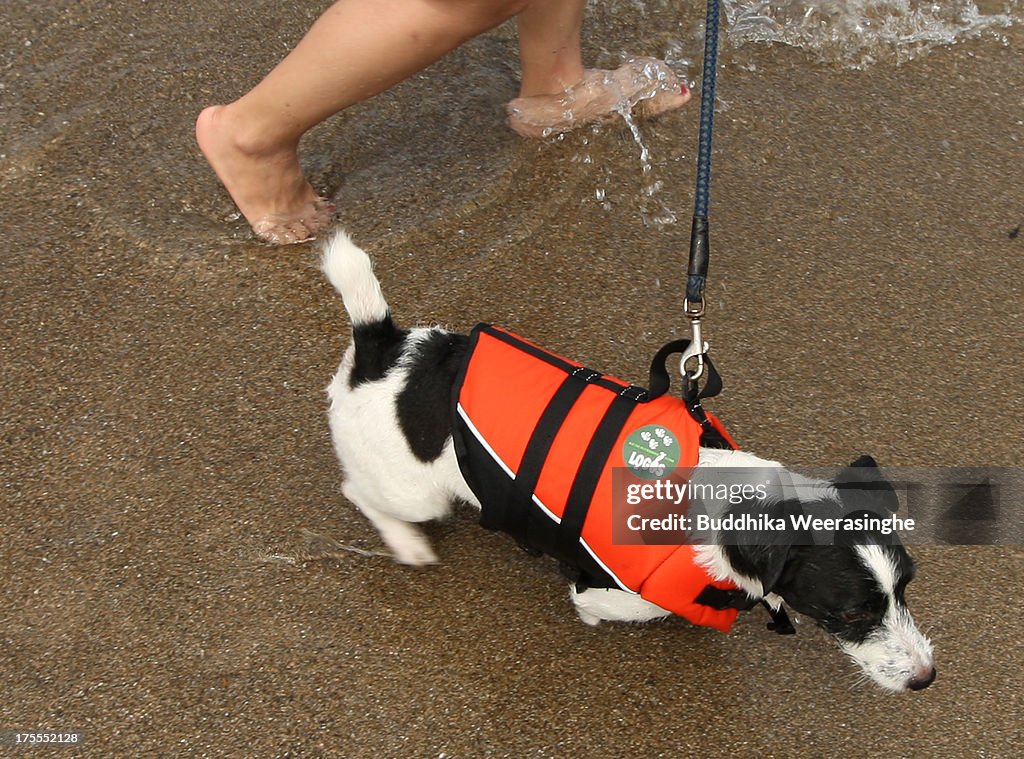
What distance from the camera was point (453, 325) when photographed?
2.57 metres

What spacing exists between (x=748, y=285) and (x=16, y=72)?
8.62ft

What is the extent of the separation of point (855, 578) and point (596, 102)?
1.93 m

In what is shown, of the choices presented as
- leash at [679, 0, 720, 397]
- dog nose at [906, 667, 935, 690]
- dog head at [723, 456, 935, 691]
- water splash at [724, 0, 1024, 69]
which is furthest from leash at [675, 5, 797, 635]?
water splash at [724, 0, 1024, 69]

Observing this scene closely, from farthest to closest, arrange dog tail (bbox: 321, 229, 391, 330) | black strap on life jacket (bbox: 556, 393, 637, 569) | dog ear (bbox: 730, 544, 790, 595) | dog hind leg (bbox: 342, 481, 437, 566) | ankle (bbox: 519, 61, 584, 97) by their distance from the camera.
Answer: ankle (bbox: 519, 61, 584, 97)
dog hind leg (bbox: 342, 481, 437, 566)
dog tail (bbox: 321, 229, 391, 330)
black strap on life jacket (bbox: 556, 393, 637, 569)
dog ear (bbox: 730, 544, 790, 595)

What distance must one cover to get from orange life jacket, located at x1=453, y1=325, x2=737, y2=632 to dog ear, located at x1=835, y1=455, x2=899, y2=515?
302 millimetres

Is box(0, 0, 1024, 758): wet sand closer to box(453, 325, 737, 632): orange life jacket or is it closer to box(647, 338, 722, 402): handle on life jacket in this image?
box(453, 325, 737, 632): orange life jacket

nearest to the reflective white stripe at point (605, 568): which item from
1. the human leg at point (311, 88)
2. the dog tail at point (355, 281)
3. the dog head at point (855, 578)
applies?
the dog head at point (855, 578)

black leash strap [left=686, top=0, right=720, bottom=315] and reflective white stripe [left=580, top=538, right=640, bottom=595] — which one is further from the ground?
black leash strap [left=686, top=0, right=720, bottom=315]

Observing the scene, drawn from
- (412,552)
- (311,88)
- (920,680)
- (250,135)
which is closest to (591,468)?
(412,552)

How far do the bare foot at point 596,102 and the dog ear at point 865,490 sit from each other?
1.69 m

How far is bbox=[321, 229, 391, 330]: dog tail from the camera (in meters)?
1.86

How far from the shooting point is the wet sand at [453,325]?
1.95m

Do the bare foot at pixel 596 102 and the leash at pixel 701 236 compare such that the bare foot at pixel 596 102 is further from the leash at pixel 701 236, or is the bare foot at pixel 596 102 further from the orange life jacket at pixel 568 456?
the orange life jacket at pixel 568 456

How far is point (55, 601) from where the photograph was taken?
2.02 meters
